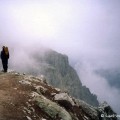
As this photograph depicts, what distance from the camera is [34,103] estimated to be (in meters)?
34.2

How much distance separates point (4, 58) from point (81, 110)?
43.4 ft

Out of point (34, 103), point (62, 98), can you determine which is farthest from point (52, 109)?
point (62, 98)

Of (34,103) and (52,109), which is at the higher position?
(34,103)

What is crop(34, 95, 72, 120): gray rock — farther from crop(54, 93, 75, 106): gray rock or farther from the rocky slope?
crop(54, 93, 75, 106): gray rock

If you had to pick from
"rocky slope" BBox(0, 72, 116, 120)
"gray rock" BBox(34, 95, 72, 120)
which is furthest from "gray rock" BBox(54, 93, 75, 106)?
"gray rock" BBox(34, 95, 72, 120)

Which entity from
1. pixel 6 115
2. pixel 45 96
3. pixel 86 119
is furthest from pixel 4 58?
pixel 6 115

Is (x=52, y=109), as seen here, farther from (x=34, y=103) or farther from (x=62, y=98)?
(x=62, y=98)

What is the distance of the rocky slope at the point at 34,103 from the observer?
31672 mm

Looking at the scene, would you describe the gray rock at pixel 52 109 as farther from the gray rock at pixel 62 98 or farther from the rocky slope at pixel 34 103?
the gray rock at pixel 62 98

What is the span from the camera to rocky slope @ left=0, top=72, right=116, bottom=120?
3167 cm

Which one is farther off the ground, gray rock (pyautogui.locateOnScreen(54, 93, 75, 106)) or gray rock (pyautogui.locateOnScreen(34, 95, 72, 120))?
gray rock (pyautogui.locateOnScreen(54, 93, 75, 106))

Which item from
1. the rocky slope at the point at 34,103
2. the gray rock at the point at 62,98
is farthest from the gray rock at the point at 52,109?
the gray rock at the point at 62,98

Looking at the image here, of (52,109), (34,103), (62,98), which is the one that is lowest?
(52,109)

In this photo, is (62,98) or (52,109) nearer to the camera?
(52,109)
